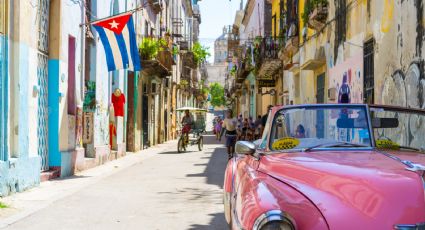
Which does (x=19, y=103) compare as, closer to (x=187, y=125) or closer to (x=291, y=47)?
(x=291, y=47)

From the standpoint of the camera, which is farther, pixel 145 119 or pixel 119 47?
pixel 145 119

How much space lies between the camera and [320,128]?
4551mm

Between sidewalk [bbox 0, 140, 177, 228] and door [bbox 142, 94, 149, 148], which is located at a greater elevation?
door [bbox 142, 94, 149, 148]

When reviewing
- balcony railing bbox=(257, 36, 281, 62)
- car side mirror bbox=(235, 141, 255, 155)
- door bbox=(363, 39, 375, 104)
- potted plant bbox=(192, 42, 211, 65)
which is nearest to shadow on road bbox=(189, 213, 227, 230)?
car side mirror bbox=(235, 141, 255, 155)

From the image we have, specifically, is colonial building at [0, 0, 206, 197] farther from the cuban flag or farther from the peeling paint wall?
the cuban flag

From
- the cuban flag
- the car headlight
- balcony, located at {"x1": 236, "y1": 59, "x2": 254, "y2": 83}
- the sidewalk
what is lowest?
the sidewalk

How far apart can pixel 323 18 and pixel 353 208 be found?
12.3 m

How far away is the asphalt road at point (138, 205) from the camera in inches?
271

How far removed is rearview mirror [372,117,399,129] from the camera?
4.45m

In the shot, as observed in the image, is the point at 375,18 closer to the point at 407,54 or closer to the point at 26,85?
the point at 407,54

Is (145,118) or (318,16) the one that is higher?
(318,16)

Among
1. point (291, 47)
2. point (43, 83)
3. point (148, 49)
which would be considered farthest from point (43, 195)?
point (148, 49)

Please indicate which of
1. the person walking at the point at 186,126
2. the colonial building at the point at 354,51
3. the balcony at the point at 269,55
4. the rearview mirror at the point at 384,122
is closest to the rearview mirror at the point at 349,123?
the rearview mirror at the point at 384,122

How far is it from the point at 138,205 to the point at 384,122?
4.82 m
